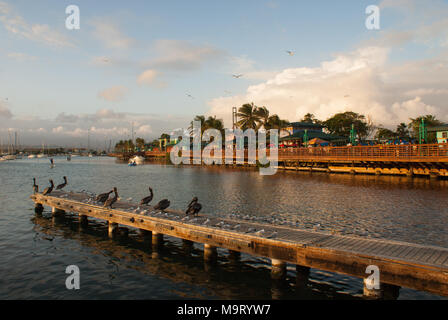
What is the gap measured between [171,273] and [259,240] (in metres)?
3.95

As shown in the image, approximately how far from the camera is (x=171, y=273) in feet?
41.5

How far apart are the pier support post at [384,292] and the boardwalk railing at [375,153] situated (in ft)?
113

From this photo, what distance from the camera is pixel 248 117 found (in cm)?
8475

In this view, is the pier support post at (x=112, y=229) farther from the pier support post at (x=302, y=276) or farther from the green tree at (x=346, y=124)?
the green tree at (x=346, y=124)

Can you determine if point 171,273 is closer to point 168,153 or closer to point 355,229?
point 355,229

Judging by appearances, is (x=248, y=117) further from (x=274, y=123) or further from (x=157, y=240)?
(x=157, y=240)

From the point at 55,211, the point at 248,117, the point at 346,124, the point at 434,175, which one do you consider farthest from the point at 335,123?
the point at 55,211

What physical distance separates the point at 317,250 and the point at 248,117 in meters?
75.9

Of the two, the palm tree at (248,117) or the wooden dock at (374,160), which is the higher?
the palm tree at (248,117)

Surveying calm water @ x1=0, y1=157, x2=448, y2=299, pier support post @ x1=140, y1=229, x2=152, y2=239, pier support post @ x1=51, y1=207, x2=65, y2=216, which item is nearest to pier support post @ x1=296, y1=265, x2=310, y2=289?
calm water @ x1=0, y1=157, x2=448, y2=299

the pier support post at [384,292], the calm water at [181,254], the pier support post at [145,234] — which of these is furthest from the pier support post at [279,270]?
the pier support post at [145,234]

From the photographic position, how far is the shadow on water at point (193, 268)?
10.8 meters

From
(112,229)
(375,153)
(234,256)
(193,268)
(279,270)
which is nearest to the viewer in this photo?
(279,270)
